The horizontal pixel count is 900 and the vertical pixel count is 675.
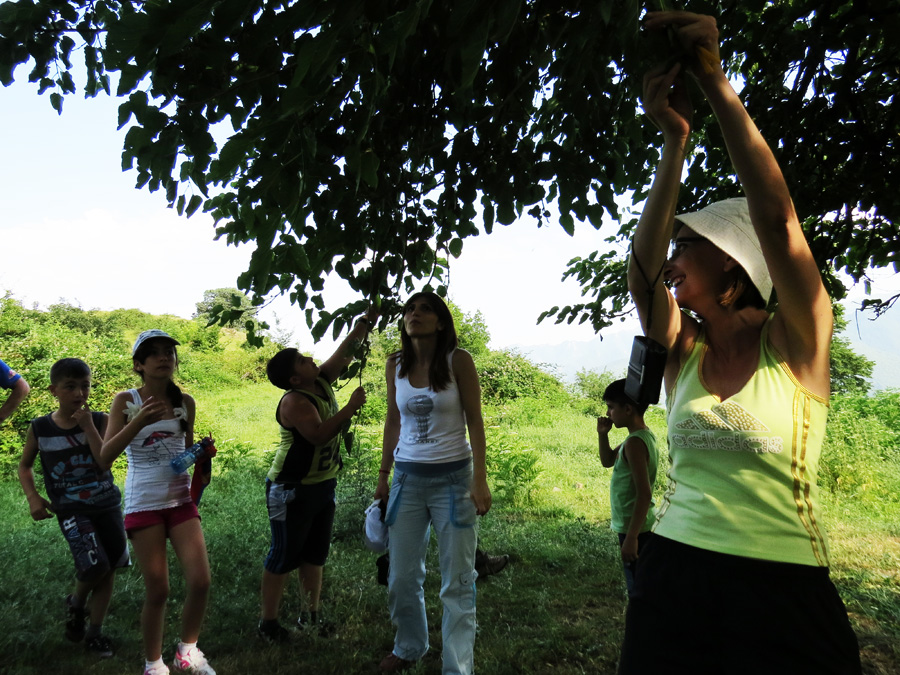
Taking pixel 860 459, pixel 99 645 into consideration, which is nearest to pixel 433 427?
pixel 99 645

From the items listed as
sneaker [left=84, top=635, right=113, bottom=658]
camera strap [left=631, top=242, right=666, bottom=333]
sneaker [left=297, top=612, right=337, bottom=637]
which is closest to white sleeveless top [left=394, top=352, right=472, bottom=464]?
sneaker [left=297, top=612, right=337, bottom=637]

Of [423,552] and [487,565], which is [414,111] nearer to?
[423,552]

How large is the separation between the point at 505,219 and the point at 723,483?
1844 millimetres

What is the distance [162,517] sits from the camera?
11.2 ft

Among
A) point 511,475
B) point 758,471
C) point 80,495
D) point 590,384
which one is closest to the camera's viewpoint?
point 758,471

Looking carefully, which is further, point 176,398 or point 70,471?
point 70,471

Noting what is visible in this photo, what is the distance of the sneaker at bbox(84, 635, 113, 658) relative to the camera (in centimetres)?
380

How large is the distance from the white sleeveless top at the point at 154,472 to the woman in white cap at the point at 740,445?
2.62 meters

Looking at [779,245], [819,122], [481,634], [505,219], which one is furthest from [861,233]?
[779,245]

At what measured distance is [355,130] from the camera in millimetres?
1759

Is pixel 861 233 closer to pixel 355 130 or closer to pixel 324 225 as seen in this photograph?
pixel 324 225

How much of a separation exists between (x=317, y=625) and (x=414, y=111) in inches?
119

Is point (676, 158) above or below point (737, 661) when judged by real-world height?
above

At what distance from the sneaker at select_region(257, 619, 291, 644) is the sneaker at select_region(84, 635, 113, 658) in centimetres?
84
